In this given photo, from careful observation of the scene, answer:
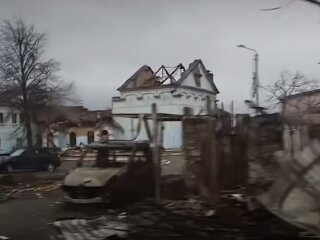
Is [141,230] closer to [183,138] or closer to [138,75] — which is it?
[183,138]

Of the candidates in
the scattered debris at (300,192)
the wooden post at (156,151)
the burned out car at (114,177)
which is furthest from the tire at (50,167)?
the scattered debris at (300,192)

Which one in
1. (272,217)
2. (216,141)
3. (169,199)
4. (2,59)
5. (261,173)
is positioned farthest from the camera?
(2,59)

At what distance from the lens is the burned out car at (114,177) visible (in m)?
12.0

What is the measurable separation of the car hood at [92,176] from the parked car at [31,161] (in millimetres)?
15862

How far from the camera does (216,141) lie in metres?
10.6

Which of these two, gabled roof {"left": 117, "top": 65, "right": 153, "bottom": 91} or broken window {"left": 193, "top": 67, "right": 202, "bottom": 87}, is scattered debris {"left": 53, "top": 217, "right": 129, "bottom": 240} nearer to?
broken window {"left": 193, "top": 67, "right": 202, "bottom": 87}

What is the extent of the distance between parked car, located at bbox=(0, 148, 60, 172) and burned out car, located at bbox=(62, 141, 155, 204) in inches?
617

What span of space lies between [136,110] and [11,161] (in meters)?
12.1

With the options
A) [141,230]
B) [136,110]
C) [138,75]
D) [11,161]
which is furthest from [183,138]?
[11,161]

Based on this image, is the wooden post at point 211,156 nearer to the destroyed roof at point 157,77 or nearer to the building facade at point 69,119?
the building facade at point 69,119

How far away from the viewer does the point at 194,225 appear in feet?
25.7

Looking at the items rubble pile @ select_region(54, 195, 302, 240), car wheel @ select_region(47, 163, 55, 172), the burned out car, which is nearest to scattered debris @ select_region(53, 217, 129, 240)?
rubble pile @ select_region(54, 195, 302, 240)

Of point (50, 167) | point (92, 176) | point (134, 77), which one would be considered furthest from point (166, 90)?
point (50, 167)

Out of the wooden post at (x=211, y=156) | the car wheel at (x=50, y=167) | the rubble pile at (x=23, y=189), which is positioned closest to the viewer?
the wooden post at (x=211, y=156)
